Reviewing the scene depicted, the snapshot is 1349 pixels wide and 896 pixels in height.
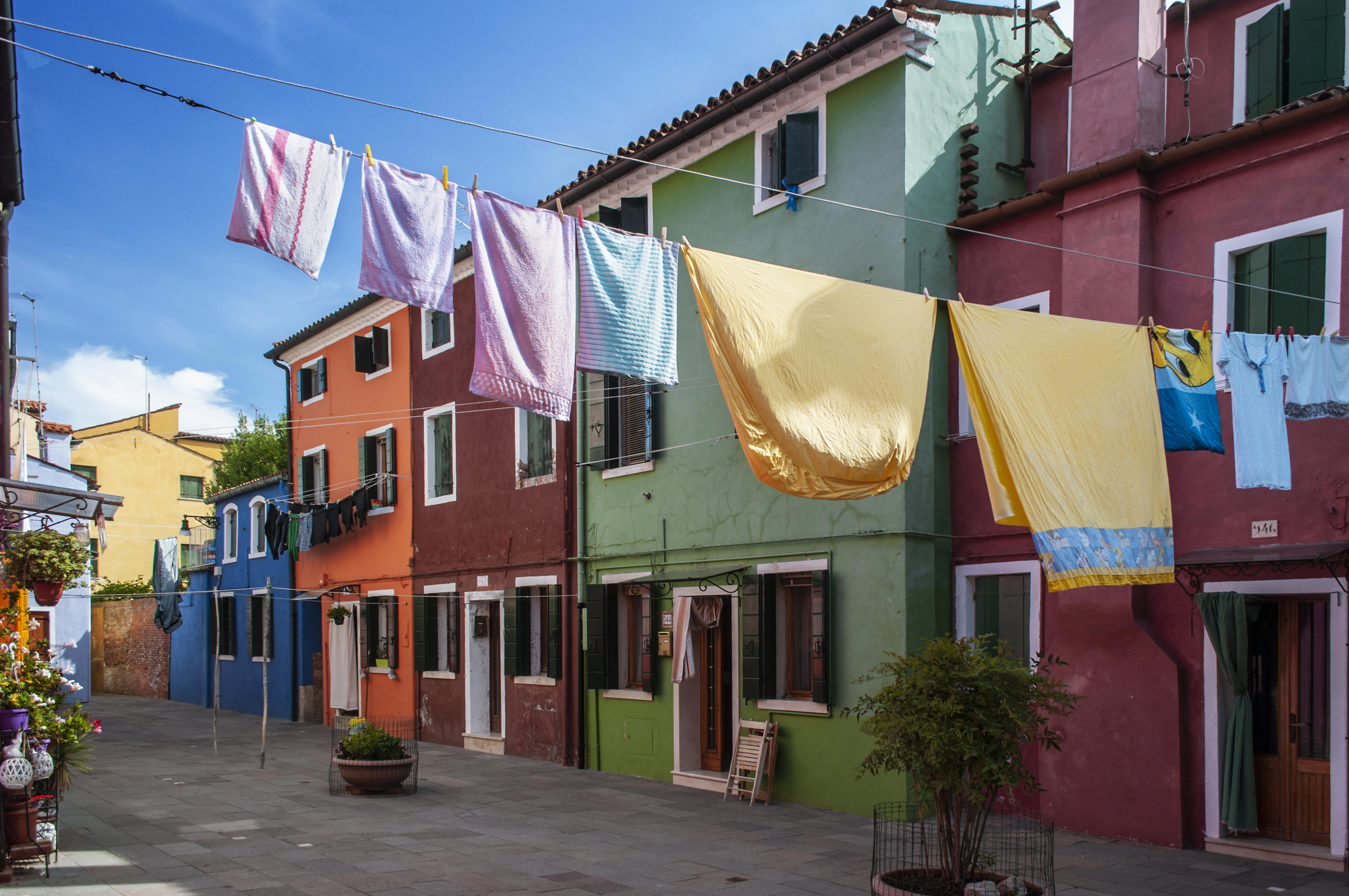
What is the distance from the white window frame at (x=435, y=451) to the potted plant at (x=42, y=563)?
719 cm

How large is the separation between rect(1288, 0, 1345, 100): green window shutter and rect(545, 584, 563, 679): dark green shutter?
1118 centimetres

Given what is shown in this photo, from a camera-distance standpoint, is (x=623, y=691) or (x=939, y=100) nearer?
(x=939, y=100)

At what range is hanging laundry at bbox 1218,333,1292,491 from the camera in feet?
25.2

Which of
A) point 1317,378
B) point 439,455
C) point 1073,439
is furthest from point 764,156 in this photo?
point 439,455

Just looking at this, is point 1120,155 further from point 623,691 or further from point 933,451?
point 623,691

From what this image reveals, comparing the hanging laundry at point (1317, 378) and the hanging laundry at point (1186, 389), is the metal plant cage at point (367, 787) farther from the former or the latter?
the hanging laundry at point (1317, 378)

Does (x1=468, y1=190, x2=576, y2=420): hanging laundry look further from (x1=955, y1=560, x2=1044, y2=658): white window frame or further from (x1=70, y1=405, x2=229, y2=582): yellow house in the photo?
(x1=70, y1=405, x2=229, y2=582): yellow house

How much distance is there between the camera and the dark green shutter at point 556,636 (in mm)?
15930

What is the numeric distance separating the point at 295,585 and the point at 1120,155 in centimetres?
2027

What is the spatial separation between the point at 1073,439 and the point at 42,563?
1103 cm

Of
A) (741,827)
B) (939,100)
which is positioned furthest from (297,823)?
(939,100)

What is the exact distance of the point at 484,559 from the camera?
18016mm

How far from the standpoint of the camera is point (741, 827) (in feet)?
35.8

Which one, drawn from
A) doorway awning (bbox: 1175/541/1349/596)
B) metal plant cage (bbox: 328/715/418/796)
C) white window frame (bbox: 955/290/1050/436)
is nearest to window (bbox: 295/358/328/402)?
metal plant cage (bbox: 328/715/418/796)
